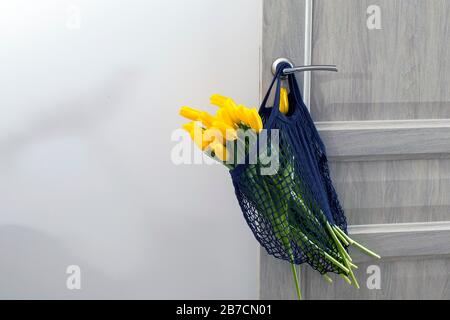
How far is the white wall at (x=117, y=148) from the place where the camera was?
4.78ft

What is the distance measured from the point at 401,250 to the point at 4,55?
3.79 feet

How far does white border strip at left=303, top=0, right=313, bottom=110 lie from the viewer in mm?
1282

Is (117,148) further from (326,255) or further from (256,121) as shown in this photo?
(326,255)

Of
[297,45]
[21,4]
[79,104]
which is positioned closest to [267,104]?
[297,45]

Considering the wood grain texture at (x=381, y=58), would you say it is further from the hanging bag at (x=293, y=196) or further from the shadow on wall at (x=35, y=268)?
the shadow on wall at (x=35, y=268)

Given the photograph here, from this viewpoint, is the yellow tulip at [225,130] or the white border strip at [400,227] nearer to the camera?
the yellow tulip at [225,130]

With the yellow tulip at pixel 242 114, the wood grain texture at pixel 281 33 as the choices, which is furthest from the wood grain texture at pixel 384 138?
the yellow tulip at pixel 242 114

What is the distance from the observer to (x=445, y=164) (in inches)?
54.6

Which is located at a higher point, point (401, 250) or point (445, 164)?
point (445, 164)

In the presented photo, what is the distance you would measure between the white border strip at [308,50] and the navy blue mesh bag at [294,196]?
0.05 metres
